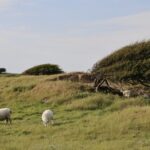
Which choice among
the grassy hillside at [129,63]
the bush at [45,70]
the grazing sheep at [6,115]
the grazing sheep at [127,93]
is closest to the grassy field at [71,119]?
the grazing sheep at [6,115]

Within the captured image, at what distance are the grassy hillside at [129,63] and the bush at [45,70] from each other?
64.3ft

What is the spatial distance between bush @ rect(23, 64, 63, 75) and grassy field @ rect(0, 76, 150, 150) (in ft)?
53.1

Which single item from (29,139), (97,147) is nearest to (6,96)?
(29,139)

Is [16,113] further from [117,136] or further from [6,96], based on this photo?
[117,136]

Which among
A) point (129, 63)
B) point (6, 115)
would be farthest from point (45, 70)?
point (6, 115)

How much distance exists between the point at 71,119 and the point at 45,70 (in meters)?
30.3

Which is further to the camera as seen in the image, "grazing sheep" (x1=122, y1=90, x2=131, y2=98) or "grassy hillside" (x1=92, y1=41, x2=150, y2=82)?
"grazing sheep" (x1=122, y1=90, x2=131, y2=98)

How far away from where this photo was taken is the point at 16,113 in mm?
30531

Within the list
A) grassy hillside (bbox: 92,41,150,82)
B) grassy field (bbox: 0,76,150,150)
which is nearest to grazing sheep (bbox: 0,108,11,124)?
grassy field (bbox: 0,76,150,150)

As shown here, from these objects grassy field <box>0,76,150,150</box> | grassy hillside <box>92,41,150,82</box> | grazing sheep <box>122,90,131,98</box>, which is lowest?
grassy field <box>0,76,150,150</box>

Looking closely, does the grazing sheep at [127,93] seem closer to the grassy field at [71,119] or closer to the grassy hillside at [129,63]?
the grassy hillside at [129,63]

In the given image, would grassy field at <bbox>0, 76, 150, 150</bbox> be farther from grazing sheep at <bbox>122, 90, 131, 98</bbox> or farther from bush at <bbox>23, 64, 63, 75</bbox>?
bush at <bbox>23, 64, 63, 75</bbox>

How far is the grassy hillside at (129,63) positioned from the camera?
33250 millimetres

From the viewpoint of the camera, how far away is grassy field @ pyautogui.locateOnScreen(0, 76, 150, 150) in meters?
19.2
